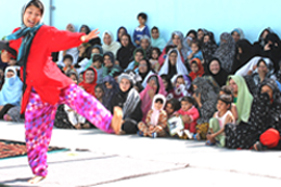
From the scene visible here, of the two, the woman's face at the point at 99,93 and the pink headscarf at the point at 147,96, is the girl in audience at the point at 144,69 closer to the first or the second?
the pink headscarf at the point at 147,96

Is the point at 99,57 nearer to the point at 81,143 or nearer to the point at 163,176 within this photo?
the point at 81,143

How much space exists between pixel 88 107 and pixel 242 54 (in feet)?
14.8

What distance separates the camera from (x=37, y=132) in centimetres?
438

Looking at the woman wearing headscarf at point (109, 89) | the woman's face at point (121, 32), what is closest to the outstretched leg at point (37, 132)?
the woman wearing headscarf at point (109, 89)

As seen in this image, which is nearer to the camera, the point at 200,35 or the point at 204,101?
the point at 204,101

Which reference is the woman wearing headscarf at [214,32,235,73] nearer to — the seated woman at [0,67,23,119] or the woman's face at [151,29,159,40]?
the woman's face at [151,29,159,40]

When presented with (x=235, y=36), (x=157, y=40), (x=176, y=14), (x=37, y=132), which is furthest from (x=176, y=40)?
(x=37, y=132)

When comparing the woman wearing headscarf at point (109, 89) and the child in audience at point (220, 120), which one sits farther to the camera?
the woman wearing headscarf at point (109, 89)

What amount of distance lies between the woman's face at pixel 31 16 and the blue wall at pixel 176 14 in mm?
4984

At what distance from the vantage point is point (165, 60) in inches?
358

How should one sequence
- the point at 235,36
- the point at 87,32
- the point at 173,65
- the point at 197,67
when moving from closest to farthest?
the point at 197,67 → the point at 235,36 → the point at 173,65 → the point at 87,32

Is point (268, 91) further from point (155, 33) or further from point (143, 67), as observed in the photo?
point (155, 33)

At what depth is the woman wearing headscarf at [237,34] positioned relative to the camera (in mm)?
8469

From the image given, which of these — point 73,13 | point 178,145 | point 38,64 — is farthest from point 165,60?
point 38,64
